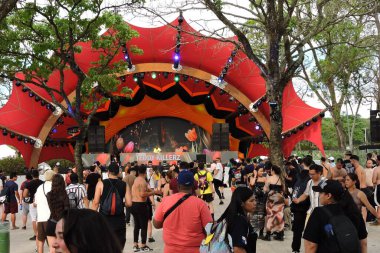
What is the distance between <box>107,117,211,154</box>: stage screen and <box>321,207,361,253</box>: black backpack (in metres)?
32.3

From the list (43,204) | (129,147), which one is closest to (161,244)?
(43,204)

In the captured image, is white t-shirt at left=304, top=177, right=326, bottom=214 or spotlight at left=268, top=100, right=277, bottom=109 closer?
white t-shirt at left=304, top=177, right=326, bottom=214

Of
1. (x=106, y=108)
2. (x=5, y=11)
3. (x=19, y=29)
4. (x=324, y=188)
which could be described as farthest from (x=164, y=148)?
(x=324, y=188)

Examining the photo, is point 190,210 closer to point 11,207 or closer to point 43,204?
point 43,204

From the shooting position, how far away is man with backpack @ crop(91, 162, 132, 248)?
6.15 meters

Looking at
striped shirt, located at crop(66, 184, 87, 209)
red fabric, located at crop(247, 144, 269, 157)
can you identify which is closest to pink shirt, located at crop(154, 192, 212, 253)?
striped shirt, located at crop(66, 184, 87, 209)

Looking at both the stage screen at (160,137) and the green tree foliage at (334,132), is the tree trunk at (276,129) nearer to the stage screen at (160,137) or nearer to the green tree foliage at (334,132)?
the stage screen at (160,137)

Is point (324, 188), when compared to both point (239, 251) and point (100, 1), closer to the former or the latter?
point (239, 251)

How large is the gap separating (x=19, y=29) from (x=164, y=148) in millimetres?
22496

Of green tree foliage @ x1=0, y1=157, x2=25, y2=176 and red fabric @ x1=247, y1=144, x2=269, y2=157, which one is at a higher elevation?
red fabric @ x1=247, y1=144, x2=269, y2=157

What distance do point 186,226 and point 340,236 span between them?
1408 mm

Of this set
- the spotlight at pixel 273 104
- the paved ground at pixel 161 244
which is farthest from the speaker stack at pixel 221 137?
the paved ground at pixel 161 244

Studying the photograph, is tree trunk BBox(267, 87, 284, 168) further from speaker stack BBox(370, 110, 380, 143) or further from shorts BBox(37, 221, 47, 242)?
shorts BBox(37, 221, 47, 242)

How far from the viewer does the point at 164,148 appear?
36.6 meters
